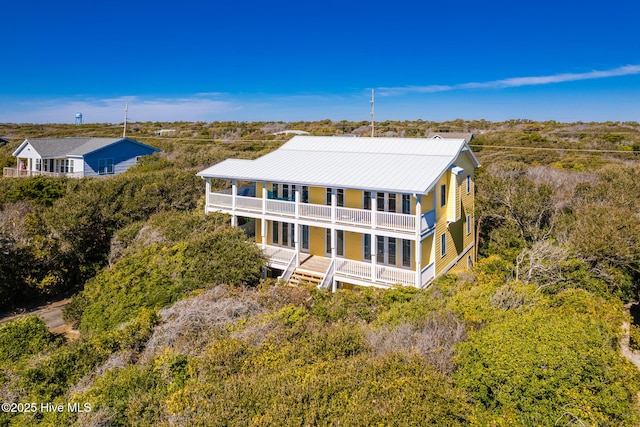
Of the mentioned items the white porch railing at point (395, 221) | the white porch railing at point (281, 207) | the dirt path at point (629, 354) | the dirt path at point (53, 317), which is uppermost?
the white porch railing at point (281, 207)

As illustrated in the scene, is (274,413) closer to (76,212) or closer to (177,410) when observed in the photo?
(177,410)

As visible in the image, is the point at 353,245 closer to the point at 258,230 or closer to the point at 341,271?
the point at 341,271

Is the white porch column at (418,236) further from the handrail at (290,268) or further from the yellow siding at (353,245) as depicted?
the handrail at (290,268)

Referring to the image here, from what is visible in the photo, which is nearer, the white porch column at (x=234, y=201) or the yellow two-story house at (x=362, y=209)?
the yellow two-story house at (x=362, y=209)

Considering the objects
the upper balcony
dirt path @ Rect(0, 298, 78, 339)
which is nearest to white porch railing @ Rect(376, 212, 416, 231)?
the upper balcony

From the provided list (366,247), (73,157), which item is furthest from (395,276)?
(73,157)

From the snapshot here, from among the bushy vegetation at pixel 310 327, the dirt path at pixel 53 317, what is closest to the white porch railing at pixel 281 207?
the bushy vegetation at pixel 310 327
